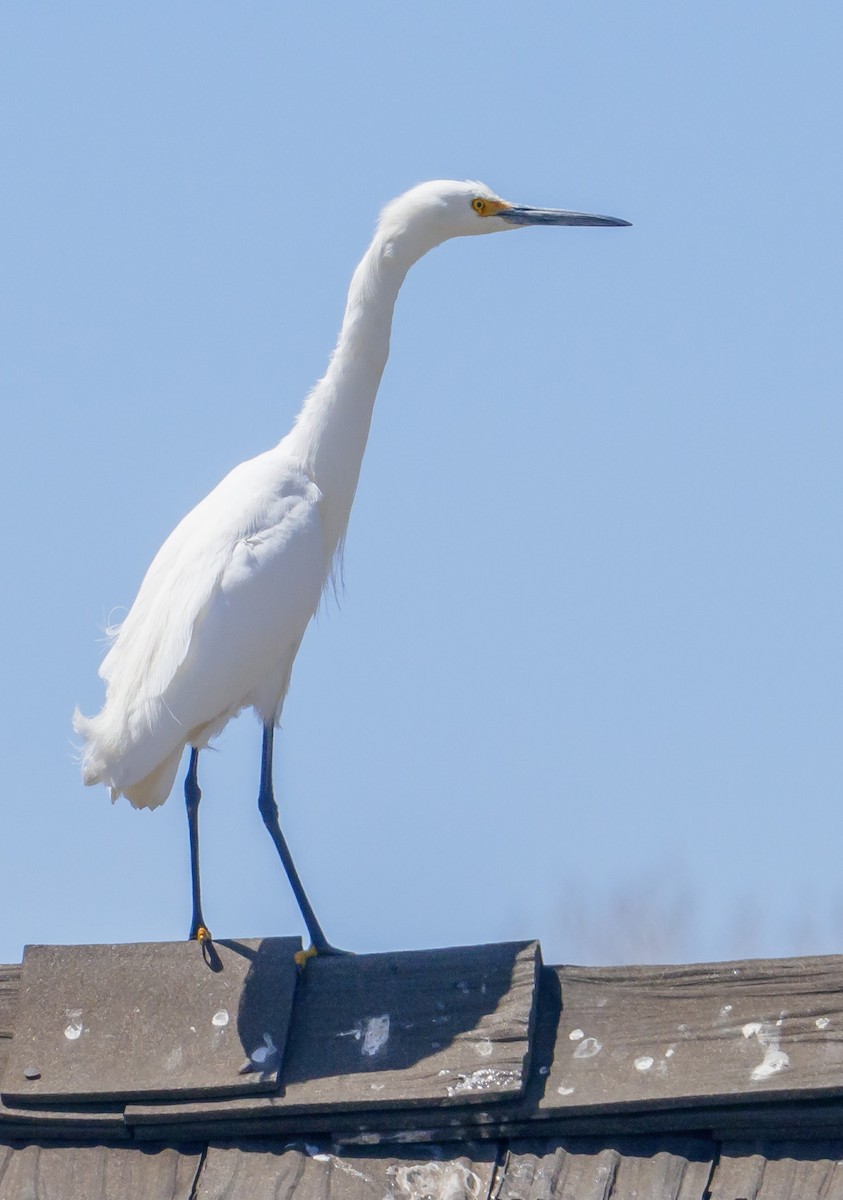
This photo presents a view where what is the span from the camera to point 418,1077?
2764 mm

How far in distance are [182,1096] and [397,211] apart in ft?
10.3

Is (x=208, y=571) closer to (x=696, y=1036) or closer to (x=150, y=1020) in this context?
(x=150, y=1020)

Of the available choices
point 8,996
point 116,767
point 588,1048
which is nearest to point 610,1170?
point 588,1048

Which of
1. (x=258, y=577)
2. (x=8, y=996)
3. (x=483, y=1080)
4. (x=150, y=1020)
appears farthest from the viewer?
(x=258, y=577)

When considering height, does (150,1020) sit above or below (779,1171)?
below

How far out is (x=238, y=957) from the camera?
3.07 metres

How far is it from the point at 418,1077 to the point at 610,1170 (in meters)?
0.37

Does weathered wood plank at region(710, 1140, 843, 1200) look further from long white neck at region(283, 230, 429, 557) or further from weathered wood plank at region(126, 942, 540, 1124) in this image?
long white neck at region(283, 230, 429, 557)

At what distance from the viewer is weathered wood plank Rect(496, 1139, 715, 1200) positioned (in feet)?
8.45

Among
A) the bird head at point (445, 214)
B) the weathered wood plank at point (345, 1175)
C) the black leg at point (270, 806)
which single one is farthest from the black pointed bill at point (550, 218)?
the weathered wood plank at point (345, 1175)

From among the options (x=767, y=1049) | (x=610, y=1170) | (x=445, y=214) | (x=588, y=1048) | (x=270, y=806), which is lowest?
(x=270, y=806)

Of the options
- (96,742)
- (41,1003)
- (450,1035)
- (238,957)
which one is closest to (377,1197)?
(450,1035)

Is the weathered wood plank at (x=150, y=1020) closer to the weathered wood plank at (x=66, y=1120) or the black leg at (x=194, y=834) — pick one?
the weathered wood plank at (x=66, y=1120)

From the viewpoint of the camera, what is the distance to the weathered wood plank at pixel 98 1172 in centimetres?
277
